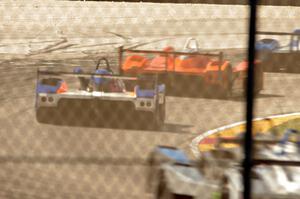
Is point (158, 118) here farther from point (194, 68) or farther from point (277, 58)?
point (277, 58)

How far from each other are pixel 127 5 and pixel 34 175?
8.24 metres

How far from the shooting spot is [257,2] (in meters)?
2.43

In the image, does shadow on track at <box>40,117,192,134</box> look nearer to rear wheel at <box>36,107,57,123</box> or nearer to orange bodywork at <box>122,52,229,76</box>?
rear wheel at <box>36,107,57,123</box>

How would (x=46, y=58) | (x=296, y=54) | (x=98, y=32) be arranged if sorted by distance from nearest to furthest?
(x=296, y=54), (x=46, y=58), (x=98, y=32)

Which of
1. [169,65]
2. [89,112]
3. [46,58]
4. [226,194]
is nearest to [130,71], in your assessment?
[169,65]

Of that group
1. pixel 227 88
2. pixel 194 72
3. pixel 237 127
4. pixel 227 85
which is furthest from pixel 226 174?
pixel 194 72

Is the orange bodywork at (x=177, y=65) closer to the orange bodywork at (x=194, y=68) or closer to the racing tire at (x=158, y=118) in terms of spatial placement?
the orange bodywork at (x=194, y=68)

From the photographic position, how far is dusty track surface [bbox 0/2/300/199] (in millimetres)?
4445

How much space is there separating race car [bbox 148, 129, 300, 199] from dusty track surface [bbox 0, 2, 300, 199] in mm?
842

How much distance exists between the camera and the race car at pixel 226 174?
9.13ft

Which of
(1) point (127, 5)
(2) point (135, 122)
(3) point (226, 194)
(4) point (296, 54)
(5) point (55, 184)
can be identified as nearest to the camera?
(3) point (226, 194)

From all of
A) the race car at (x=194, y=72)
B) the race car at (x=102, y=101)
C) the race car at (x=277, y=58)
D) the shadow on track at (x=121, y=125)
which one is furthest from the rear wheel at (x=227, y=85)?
the race car at (x=102, y=101)

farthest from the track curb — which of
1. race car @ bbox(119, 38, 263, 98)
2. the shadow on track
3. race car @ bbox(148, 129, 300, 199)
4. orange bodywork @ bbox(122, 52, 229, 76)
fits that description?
race car @ bbox(148, 129, 300, 199)

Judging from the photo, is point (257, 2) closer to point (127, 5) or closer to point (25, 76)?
point (25, 76)
